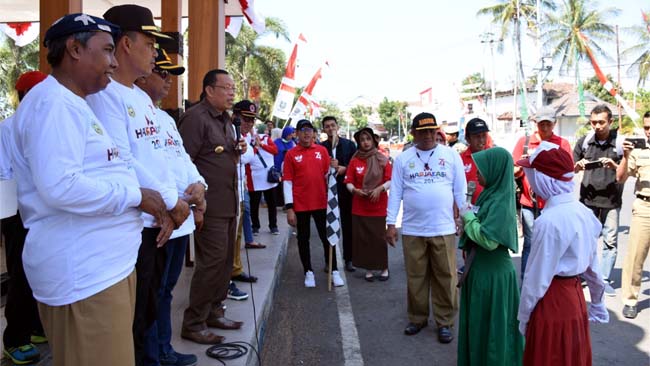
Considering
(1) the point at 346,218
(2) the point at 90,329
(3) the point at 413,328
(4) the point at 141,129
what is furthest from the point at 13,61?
(2) the point at 90,329

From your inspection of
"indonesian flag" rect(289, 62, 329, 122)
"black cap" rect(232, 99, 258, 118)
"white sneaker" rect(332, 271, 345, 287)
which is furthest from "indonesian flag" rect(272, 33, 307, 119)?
"white sneaker" rect(332, 271, 345, 287)

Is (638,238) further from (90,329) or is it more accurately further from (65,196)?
(65,196)

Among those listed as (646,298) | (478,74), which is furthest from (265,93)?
(478,74)

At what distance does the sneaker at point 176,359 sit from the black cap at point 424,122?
9.05 feet

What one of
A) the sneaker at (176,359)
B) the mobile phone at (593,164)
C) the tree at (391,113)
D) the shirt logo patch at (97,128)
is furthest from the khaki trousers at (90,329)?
the tree at (391,113)

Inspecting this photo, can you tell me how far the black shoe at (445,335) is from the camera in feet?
14.8

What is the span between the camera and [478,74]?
84062 mm

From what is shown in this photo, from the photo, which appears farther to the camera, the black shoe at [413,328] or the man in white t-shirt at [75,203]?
the black shoe at [413,328]

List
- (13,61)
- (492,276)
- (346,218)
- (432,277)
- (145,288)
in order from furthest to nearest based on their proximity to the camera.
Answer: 1. (13,61)
2. (346,218)
3. (432,277)
4. (492,276)
5. (145,288)

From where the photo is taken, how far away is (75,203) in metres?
1.77

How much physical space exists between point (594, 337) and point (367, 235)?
2836 mm

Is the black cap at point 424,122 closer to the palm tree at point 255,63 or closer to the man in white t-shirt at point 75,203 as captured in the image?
the man in white t-shirt at point 75,203

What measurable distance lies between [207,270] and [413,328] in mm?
2000

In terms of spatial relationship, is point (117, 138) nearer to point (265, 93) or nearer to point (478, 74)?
point (265, 93)
